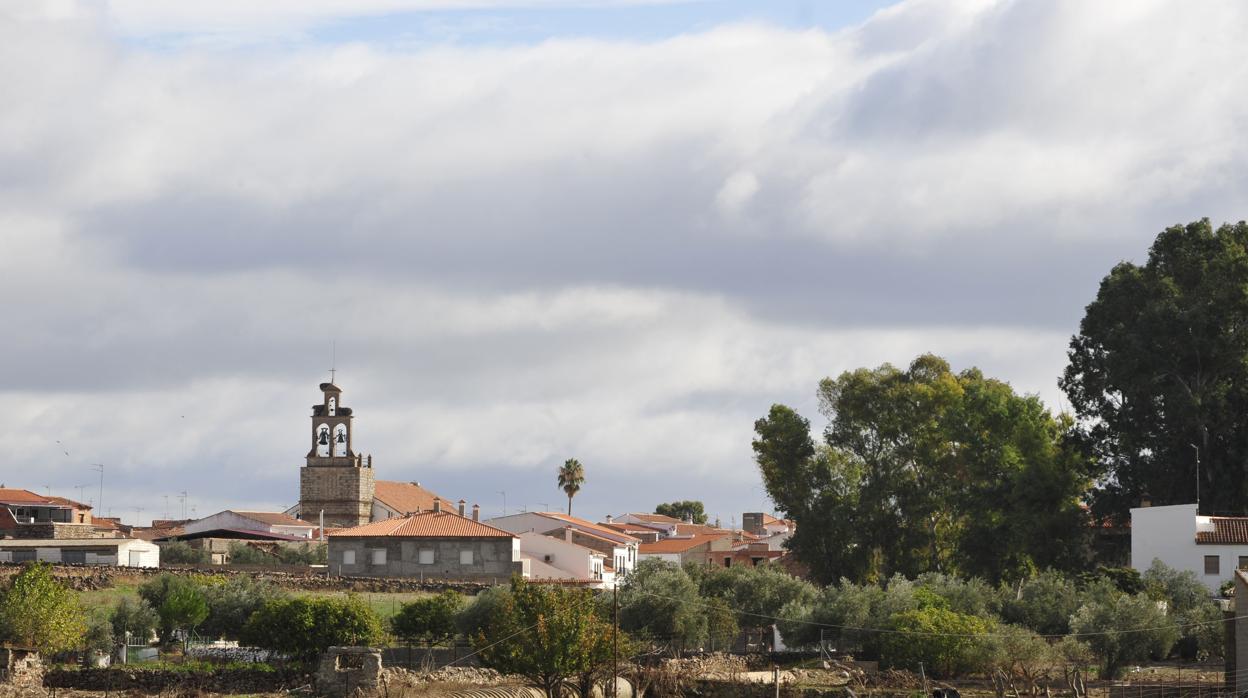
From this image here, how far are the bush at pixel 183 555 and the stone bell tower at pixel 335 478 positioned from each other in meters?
38.5

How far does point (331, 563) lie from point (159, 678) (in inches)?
1135

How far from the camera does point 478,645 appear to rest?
4616cm

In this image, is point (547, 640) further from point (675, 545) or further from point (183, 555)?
point (675, 545)

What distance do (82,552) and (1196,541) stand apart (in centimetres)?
4312

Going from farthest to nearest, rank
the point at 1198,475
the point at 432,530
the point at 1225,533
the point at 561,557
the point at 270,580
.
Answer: the point at 561,557 → the point at 432,530 → the point at 1198,475 → the point at 270,580 → the point at 1225,533

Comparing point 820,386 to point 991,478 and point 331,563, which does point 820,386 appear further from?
point 331,563

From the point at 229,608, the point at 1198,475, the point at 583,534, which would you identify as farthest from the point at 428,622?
the point at 583,534

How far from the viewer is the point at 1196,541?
62.1 metres

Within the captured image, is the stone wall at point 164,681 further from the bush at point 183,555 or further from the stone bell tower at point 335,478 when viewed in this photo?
the stone bell tower at point 335,478

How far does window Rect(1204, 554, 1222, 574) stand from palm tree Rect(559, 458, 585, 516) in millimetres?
70561

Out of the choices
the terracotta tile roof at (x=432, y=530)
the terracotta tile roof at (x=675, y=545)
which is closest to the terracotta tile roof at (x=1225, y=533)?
the terracotta tile roof at (x=432, y=530)

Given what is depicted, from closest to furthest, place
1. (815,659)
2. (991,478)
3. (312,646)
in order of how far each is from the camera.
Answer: (312,646), (815,659), (991,478)

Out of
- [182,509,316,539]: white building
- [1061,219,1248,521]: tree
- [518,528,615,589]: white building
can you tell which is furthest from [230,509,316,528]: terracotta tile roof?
[1061,219,1248,521]: tree

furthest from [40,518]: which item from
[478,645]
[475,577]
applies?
[478,645]
